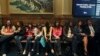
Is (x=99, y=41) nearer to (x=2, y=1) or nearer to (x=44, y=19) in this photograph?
(x=44, y=19)

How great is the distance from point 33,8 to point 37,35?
132 cm

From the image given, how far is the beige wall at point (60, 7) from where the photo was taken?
12.5 m

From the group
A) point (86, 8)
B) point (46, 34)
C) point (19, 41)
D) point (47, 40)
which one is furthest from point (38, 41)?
point (86, 8)

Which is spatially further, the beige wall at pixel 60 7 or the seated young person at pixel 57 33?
the beige wall at pixel 60 7

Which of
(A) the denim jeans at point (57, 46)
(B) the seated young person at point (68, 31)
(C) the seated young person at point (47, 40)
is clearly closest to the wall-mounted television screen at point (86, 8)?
(B) the seated young person at point (68, 31)

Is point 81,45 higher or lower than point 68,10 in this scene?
lower

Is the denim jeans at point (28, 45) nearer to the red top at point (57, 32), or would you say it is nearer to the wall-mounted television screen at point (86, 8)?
the red top at point (57, 32)

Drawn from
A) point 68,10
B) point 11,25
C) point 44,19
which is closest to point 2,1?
point 11,25

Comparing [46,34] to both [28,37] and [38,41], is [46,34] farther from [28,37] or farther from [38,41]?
[28,37]

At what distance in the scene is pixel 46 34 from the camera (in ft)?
39.4

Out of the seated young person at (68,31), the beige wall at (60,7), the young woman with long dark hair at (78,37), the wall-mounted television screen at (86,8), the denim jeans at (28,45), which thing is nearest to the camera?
the young woman with long dark hair at (78,37)

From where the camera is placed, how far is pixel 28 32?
39.5ft

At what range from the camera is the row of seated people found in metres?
11.6

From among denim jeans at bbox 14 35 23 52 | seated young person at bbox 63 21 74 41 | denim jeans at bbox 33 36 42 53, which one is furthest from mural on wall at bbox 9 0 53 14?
denim jeans at bbox 33 36 42 53
